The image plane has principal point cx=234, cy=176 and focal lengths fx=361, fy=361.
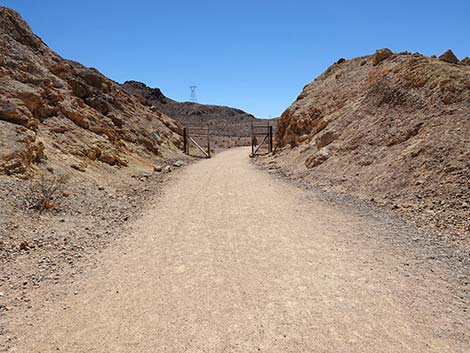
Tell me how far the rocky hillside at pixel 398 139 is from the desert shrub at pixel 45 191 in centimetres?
789

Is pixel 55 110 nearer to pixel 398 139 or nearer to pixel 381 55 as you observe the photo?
pixel 398 139

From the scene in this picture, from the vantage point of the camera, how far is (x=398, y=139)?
12.1m

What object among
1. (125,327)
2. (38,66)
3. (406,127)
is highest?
(38,66)

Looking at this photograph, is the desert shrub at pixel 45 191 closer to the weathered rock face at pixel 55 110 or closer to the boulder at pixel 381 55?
the weathered rock face at pixel 55 110

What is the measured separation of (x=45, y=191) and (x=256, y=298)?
5808 millimetres

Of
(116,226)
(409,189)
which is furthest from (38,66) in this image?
(409,189)

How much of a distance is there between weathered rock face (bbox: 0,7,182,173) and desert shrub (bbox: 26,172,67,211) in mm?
539

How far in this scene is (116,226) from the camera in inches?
311

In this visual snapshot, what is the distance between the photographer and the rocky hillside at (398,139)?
28.2 feet

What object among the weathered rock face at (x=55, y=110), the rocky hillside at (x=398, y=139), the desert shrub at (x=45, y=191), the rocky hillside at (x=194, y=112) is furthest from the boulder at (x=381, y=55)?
the rocky hillside at (x=194, y=112)

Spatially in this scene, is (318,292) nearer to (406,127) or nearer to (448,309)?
(448,309)

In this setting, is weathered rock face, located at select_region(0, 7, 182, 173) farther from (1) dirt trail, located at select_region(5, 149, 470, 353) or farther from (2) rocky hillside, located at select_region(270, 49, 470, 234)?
(2) rocky hillside, located at select_region(270, 49, 470, 234)

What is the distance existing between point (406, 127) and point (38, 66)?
14478 millimetres

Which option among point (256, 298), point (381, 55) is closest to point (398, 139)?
point (256, 298)
